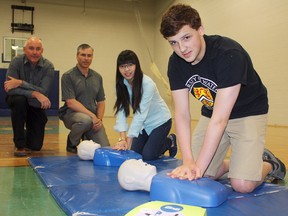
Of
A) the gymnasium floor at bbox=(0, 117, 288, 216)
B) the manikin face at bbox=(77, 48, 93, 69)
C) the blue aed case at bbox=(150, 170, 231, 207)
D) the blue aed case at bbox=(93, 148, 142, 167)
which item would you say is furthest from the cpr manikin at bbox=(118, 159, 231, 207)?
the manikin face at bbox=(77, 48, 93, 69)

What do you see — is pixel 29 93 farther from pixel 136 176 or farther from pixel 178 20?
pixel 178 20

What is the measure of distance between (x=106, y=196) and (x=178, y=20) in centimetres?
96

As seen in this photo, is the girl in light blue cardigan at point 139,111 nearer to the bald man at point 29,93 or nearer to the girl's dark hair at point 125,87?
the girl's dark hair at point 125,87

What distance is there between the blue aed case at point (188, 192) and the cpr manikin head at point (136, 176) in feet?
0.57

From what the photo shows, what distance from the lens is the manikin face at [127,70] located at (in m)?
2.59

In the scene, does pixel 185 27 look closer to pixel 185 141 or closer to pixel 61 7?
pixel 185 141

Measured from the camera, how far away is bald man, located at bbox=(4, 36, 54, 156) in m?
3.10

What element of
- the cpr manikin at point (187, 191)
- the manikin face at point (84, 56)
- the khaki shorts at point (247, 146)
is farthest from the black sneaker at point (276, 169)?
the manikin face at point (84, 56)

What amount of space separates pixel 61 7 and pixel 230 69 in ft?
32.3

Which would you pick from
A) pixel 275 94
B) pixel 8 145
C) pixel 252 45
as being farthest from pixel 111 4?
pixel 8 145

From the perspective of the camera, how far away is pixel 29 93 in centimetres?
316

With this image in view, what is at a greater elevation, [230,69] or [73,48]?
[73,48]

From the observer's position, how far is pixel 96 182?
2008mm

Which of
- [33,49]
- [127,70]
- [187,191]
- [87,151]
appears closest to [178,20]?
[187,191]
